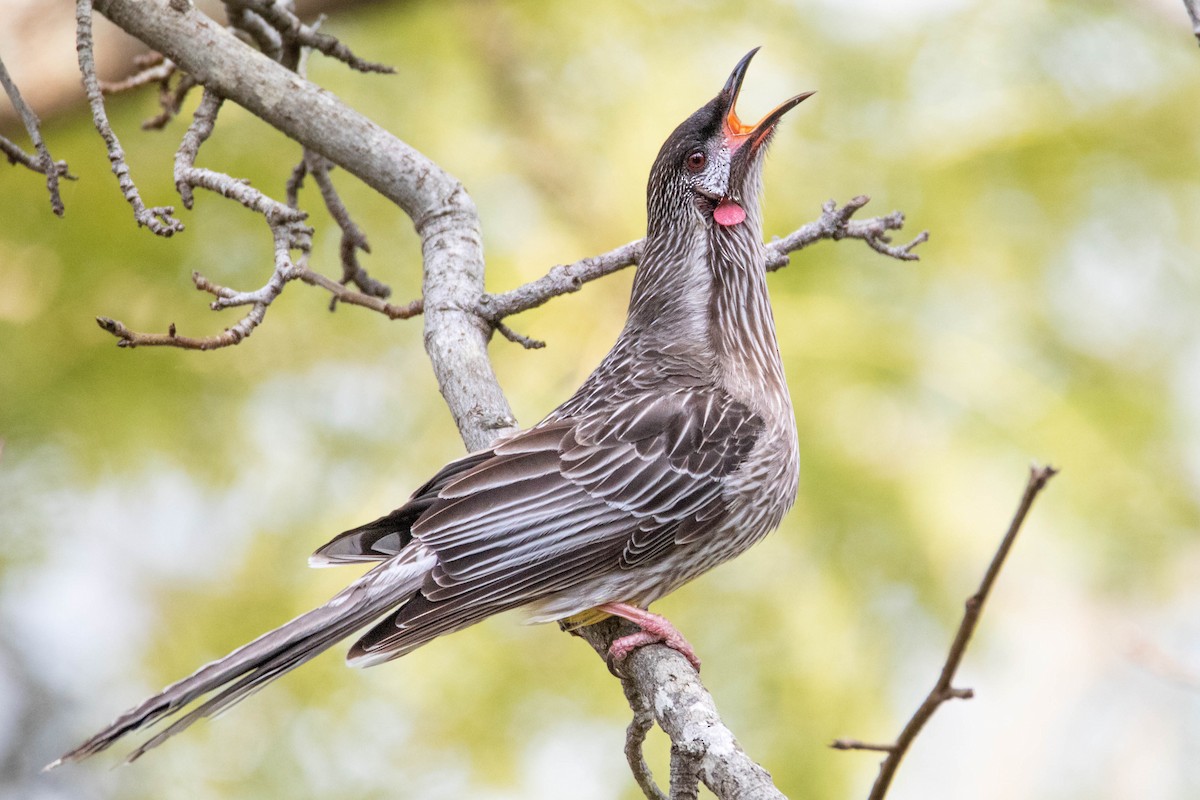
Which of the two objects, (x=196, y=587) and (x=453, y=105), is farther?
(x=453, y=105)

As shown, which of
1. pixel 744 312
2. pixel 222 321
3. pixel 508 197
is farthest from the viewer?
pixel 508 197

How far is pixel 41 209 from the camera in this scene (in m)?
5.66

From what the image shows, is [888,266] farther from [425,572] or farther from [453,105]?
[425,572]

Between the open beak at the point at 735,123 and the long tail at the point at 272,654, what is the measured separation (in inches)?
73.3

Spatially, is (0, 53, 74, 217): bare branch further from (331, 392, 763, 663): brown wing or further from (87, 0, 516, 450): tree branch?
(331, 392, 763, 663): brown wing

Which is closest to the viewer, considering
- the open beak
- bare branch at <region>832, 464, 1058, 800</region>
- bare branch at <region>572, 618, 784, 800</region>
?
bare branch at <region>832, 464, 1058, 800</region>

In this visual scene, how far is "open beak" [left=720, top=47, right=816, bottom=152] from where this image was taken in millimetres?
4156

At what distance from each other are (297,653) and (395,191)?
1.63 meters

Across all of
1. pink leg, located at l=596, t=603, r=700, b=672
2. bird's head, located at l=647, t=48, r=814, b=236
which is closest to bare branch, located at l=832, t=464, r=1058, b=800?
pink leg, located at l=596, t=603, r=700, b=672

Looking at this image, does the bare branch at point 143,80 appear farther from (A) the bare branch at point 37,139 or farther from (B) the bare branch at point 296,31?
(A) the bare branch at point 37,139

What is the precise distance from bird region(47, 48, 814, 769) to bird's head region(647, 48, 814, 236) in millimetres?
19

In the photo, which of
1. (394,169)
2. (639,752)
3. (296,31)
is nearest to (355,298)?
(394,169)

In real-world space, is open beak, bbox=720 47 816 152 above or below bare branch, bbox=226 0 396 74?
below

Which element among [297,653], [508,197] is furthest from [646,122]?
[297,653]
